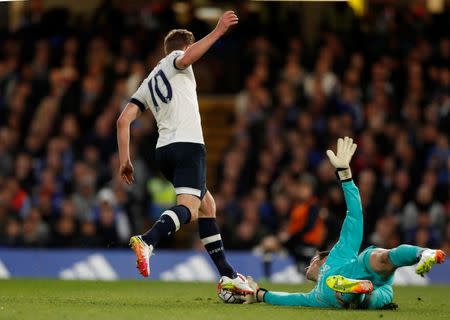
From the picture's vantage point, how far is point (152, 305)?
1017cm

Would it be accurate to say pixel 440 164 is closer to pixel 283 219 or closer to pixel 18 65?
pixel 283 219

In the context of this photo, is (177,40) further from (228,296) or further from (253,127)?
(253,127)

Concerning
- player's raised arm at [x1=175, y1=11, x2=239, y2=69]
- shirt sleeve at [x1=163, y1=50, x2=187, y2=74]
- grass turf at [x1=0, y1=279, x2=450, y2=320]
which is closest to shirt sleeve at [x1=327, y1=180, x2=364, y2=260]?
grass turf at [x1=0, y1=279, x2=450, y2=320]

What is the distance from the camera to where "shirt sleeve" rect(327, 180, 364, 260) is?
9602 mm

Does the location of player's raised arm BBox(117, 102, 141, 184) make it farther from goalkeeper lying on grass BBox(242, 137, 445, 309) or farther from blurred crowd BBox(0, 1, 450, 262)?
blurred crowd BBox(0, 1, 450, 262)

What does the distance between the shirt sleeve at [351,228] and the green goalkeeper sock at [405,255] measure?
0.42 metres

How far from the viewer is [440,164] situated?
1834cm

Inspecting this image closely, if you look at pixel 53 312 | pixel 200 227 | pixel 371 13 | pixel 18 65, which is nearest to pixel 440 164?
pixel 371 13

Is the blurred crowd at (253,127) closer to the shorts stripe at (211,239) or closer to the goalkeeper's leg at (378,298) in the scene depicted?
the shorts stripe at (211,239)

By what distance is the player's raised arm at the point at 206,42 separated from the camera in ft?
32.3

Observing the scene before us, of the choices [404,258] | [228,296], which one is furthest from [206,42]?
[404,258]

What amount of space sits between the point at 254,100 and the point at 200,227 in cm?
922

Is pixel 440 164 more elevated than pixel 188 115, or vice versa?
pixel 188 115

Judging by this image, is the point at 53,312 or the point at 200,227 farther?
the point at 200,227
